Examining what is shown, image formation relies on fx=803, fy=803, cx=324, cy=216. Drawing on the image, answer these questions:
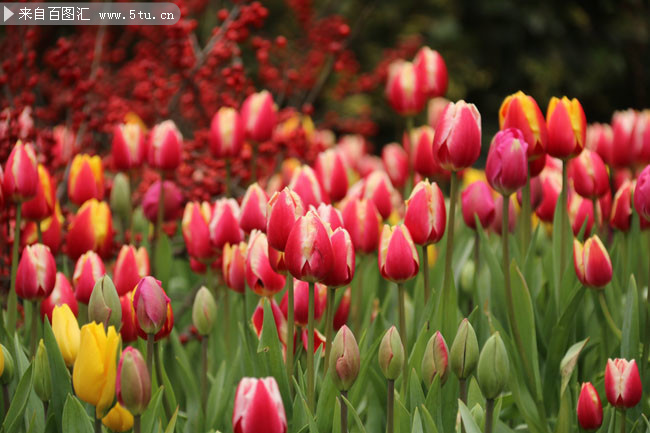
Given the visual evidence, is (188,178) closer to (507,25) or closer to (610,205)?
(610,205)

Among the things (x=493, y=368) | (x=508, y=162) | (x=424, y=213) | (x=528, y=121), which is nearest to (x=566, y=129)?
(x=528, y=121)

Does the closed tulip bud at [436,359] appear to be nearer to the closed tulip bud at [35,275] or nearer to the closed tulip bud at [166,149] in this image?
the closed tulip bud at [35,275]

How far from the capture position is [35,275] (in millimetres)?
1419

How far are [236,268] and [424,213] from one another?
39 centimetres

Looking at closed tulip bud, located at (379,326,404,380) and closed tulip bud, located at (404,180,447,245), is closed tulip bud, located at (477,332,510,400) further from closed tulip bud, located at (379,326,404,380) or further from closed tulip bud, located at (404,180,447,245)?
closed tulip bud, located at (404,180,447,245)

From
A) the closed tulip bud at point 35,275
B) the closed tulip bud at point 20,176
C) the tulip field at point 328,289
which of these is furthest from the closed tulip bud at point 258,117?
the closed tulip bud at point 35,275

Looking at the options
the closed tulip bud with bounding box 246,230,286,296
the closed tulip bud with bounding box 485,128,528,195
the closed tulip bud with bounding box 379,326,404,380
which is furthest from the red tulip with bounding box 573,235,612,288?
the closed tulip bud with bounding box 246,230,286,296

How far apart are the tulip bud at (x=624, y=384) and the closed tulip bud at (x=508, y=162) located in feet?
1.13

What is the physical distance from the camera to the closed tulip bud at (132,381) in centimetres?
110

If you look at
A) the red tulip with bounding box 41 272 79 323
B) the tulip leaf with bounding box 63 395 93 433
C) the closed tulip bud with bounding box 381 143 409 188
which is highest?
the red tulip with bounding box 41 272 79 323

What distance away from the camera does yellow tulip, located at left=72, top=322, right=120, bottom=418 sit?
1.14m

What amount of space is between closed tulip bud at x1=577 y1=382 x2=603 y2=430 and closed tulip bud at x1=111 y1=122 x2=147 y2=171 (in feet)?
4.05

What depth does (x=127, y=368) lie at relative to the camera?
1.10 metres

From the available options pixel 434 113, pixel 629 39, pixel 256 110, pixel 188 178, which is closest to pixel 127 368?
pixel 256 110
